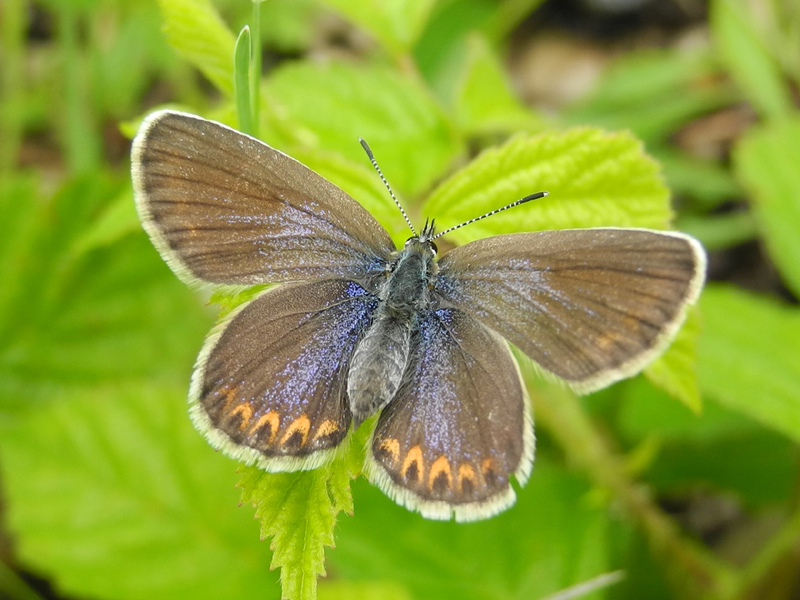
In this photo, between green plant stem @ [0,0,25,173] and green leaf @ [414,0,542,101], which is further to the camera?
green leaf @ [414,0,542,101]

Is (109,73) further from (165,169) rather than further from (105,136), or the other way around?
(165,169)

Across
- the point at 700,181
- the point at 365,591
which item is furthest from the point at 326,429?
the point at 700,181

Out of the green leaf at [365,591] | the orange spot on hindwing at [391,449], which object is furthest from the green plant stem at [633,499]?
the orange spot on hindwing at [391,449]

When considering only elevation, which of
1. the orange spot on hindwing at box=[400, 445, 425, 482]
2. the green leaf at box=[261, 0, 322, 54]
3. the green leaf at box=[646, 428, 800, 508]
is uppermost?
the green leaf at box=[261, 0, 322, 54]

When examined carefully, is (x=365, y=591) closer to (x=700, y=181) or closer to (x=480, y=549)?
(x=480, y=549)

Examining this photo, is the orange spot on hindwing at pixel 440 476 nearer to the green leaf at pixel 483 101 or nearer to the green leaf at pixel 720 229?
the green leaf at pixel 483 101

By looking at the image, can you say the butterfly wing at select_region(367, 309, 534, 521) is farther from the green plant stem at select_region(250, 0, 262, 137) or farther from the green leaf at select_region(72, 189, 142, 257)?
the green leaf at select_region(72, 189, 142, 257)

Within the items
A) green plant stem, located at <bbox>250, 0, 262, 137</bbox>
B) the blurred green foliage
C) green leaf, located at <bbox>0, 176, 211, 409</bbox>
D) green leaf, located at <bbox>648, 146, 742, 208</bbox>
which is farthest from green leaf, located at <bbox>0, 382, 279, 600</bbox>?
green leaf, located at <bbox>648, 146, 742, 208</bbox>
